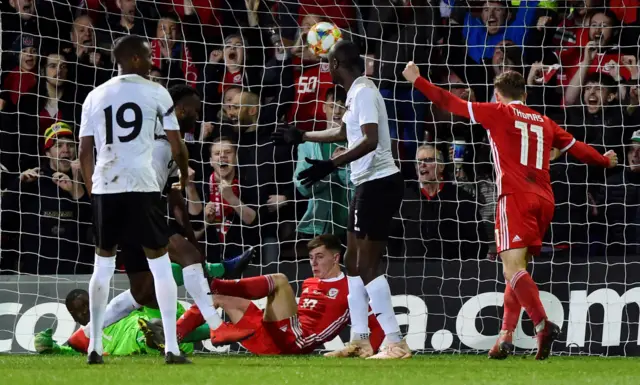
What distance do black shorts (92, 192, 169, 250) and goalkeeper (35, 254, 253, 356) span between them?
185cm

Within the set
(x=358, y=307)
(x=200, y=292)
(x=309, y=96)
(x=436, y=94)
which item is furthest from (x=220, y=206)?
(x=436, y=94)

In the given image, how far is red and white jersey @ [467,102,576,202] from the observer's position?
7969mm

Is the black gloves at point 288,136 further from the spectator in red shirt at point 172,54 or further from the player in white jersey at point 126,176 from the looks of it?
the spectator in red shirt at point 172,54

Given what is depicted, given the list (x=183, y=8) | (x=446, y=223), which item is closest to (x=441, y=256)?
(x=446, y=223)

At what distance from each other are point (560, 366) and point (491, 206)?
3.00m

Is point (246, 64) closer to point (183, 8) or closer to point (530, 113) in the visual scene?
point (183, 8)

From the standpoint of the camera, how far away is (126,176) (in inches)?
269

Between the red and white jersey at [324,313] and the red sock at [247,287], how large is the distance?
34 cm

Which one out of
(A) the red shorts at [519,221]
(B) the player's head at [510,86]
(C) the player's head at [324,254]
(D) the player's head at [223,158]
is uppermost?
(B) the player's head at [510,86]

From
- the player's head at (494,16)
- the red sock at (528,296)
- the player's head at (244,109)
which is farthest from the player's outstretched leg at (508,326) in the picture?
the player's head at (494,16)

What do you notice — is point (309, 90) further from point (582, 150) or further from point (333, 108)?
point (582, 150)

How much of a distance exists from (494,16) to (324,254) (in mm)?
3559

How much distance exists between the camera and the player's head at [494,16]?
37.3 ft

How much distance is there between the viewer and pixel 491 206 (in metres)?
10.2
